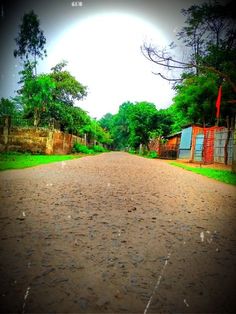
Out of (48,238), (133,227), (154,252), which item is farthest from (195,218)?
(48,238)

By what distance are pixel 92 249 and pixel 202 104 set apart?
869 inches

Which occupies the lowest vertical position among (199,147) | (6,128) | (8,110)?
(199,147)

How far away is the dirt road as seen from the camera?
1.58 metres

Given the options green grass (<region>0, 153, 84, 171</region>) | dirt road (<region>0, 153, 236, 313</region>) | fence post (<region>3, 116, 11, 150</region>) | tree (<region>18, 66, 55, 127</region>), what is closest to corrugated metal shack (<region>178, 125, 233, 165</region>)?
green grass (<region>0, 153, 84, 171</region>)

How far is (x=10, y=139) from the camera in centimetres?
1631

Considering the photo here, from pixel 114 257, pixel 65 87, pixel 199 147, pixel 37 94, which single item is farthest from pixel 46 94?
pixel 114 257

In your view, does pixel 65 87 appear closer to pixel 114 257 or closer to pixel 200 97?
pixel 200 97

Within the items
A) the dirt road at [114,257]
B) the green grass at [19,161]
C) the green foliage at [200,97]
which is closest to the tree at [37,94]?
the green grass at [19,161]

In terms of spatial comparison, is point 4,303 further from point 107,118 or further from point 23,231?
point 107,118

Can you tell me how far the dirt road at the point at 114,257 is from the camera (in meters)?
1.58

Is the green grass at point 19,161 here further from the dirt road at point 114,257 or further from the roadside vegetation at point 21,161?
the dirt road at point 114,257

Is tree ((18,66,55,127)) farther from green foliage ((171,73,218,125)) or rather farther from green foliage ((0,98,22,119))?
green foliage ((171,73,218,125))

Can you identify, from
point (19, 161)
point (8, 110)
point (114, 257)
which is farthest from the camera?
point (8, 110)

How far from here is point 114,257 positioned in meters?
2.15
